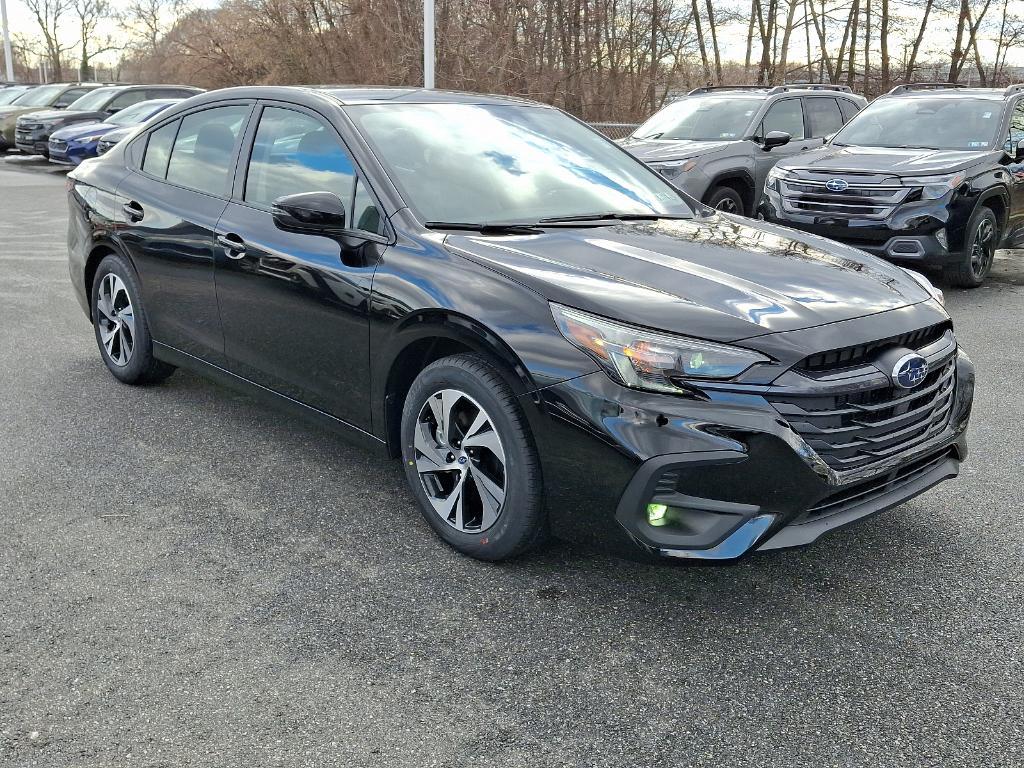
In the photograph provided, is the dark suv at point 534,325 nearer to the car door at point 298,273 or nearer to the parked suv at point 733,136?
the car door at point 298,273

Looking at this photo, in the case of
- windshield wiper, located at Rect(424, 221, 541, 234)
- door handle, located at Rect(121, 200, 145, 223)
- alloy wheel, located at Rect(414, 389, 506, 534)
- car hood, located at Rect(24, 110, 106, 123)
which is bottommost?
alloy wheel, located at Rect(414, 389, 506, 534)

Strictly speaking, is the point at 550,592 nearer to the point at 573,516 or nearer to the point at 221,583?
the point at 573,516

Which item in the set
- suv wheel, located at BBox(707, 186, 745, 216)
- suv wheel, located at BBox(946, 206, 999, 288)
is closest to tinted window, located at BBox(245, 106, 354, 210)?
suv wheel, located at BBox(946, 206, 999, 288)

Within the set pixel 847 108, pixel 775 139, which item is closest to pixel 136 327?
pixel 775 139

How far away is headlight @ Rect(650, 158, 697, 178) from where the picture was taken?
1036cm

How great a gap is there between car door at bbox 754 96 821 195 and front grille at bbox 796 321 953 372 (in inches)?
320

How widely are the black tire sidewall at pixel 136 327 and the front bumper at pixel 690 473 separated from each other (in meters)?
2.91

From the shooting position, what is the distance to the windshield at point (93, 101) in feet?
71.9

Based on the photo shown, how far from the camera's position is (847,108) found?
13125mm

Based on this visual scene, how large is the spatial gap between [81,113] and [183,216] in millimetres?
19006

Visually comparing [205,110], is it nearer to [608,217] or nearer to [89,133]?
[608,217]

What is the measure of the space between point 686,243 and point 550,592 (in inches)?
54.2

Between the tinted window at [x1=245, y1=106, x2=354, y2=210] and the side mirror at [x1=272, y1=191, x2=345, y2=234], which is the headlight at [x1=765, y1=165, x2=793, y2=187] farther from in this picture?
the side mirror at [x1=272, y1=191, x2=345, y2=234]

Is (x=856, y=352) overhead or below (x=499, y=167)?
below
